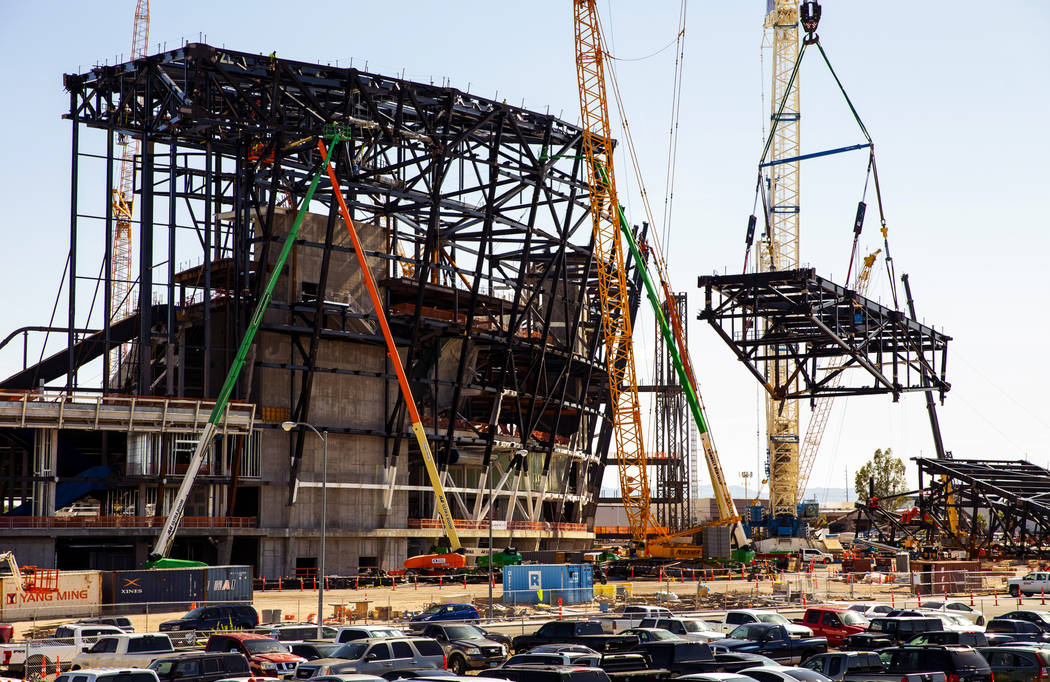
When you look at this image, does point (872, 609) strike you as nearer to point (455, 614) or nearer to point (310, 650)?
point (455, 614)

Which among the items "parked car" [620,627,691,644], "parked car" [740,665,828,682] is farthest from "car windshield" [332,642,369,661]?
"parked car" [740,665,828,682]

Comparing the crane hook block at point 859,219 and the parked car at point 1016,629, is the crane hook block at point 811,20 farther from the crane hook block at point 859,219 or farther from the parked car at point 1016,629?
the parked car at point 1016,629

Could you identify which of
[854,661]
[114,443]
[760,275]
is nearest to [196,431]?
[114,443]

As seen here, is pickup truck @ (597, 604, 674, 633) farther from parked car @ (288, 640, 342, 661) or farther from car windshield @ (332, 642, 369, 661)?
car windshield @ (332, 642, 369, 661)

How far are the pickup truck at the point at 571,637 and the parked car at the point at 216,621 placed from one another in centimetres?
1318

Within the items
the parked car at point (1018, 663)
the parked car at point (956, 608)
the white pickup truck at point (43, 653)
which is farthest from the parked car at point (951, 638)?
the white pickup truck at point (43, 653)

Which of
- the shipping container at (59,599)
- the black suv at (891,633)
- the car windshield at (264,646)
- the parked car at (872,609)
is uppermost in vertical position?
the black suv at (891,633)

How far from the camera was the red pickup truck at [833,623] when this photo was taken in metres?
41.3

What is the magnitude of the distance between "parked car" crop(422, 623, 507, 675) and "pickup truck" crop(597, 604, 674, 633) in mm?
4809

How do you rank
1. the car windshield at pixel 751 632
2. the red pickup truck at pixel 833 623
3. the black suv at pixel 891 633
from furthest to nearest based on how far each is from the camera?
the red pickup truck at pixel 833 623
the car windshield at pixel 751 632
the black suv at pixel 891 633

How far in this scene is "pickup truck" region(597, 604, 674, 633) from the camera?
4166 centimetres

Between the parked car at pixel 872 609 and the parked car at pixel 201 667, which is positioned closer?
the parked car at pixel 201 667

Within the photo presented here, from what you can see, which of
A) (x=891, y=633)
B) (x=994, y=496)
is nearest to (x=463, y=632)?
(x=891, y=633)

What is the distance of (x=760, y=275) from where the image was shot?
62.7m
